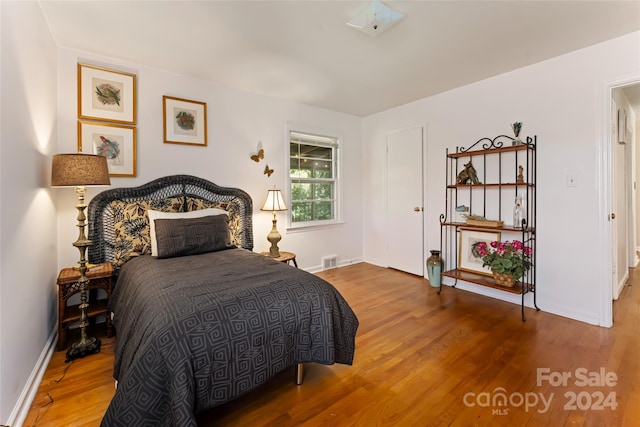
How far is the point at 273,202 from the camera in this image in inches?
137

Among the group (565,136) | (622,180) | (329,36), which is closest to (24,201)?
(329,36)

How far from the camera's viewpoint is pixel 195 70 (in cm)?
295

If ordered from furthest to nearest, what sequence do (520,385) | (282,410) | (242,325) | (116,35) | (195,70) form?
(195,70)
(116,35)
(520,385)
(282,410)
(242,325)

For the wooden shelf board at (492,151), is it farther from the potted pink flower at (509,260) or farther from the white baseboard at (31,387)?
the white baseboard at (31,387)

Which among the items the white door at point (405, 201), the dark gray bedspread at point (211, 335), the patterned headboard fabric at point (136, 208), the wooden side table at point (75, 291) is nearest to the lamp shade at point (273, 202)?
the patterned headboard fabric at point (136, 208)

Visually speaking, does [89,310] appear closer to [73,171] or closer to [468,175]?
[73,171]

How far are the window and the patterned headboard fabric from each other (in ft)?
3.66

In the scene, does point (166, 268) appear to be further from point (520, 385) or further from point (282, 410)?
point (520, 385)

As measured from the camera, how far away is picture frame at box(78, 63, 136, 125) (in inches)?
101

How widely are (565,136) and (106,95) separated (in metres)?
4.34

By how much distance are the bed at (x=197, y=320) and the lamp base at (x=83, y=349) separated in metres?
0.24

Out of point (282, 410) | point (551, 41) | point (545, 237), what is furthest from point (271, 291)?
point (551, 41)

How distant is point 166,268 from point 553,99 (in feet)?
12.3

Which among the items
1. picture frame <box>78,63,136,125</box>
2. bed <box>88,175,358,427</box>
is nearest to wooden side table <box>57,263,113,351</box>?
bed <box>88,175,358,427</box>
